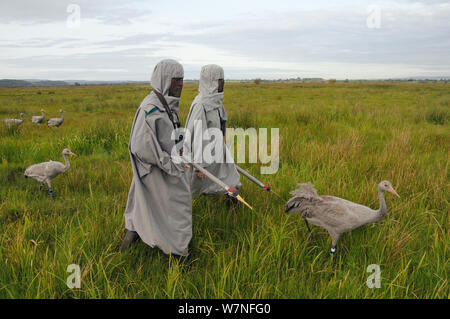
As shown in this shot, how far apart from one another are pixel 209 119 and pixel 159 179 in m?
1.50

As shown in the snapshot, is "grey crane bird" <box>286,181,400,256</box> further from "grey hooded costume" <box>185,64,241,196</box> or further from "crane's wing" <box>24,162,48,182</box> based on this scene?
"crane's wing" <box>24,162,48,182</box>

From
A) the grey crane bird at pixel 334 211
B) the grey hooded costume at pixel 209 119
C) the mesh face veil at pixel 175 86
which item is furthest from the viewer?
the grey hooded costume at pixel 209 119

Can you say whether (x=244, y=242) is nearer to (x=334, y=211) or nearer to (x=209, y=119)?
(x=334, y=211)

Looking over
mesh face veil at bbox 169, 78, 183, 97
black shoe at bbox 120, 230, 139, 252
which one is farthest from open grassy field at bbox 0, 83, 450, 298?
mesh face veil at bbox 169, 78, 183, 97

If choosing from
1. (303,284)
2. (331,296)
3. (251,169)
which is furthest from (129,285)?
(251,169)

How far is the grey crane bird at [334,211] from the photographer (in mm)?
2916

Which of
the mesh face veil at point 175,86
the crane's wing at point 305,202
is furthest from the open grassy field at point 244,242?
the mesh face veil at point 175,86

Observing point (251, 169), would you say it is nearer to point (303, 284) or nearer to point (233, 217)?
point (233, 217)

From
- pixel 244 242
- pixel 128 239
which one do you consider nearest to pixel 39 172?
pixel 128 239

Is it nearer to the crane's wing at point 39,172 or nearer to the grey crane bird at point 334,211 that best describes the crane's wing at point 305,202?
the grey crane bird at point 334,211

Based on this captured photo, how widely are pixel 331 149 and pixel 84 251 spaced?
526cm

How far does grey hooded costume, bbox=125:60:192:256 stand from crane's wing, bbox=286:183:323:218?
3.97 feet

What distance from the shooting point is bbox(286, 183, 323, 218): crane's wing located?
320 cm

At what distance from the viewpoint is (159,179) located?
3.14 metres
